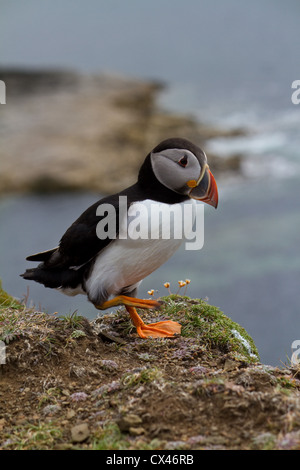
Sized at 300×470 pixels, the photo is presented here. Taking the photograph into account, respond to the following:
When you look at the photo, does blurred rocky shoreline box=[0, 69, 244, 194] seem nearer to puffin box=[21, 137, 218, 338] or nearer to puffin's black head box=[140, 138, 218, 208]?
puffin box=[21, 137, 218, 338]

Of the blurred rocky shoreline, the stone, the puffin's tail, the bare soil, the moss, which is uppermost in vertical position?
the blurred rocky shoreline

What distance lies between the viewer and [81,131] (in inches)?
642

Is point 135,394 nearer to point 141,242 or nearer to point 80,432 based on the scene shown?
point 80,432

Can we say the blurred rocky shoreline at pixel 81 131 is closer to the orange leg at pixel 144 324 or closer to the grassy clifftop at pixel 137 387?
the orange leg at pixel 144 324

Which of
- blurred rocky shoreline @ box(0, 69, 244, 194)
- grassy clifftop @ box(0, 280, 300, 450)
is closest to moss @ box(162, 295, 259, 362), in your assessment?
grassy clifftop @ box(0, 280, 300, 450)

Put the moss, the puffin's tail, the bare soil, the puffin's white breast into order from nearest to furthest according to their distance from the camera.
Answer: the bare soil → the puffin's white breast → the moss → the puffin's tail

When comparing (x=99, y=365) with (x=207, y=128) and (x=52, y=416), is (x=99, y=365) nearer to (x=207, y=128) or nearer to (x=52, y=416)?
(x=52, y=416)

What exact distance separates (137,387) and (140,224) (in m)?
1.39

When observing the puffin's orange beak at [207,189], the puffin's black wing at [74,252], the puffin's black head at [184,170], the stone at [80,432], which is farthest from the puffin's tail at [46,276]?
the stone at [80,432]

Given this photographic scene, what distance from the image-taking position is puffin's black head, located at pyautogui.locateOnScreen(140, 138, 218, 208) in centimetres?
509

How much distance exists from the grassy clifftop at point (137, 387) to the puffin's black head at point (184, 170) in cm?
123

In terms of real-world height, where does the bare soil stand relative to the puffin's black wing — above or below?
below

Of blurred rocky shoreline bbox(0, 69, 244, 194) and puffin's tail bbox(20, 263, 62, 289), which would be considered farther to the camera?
blurred rocky shoreline bbox(0, 69, 244, 194)

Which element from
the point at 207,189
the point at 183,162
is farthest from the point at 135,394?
the point at 183,162
